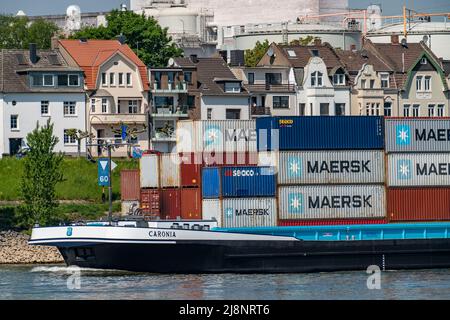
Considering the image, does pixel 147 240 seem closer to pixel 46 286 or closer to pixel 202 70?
pixel 46 286

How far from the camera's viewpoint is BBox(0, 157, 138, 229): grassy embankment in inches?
2844

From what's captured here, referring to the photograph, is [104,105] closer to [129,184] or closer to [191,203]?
[129,184]

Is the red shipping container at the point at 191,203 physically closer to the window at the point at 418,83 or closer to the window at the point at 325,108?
the window at the point at 325,108

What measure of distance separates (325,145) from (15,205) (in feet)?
78.7

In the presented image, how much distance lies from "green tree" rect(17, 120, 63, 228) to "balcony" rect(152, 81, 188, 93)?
69.4 feet

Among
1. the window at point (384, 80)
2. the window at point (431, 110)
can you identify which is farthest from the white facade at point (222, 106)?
the window at point (431, 110)

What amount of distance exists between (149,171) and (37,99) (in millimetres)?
30732

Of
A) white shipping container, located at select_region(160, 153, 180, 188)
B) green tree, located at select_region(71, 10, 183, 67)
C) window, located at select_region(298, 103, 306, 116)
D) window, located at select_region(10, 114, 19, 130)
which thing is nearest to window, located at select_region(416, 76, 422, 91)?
window, located at select_region(298, 103, 306, 116)

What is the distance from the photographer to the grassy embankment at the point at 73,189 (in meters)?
72.2

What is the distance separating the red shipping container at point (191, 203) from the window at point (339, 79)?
40.7 meters

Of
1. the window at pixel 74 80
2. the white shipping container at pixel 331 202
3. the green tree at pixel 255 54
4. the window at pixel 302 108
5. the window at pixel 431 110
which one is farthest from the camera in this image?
the green tree at pixel 255 54

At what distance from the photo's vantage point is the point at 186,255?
2124 inches

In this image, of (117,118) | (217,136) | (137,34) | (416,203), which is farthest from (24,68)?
(416,203)
